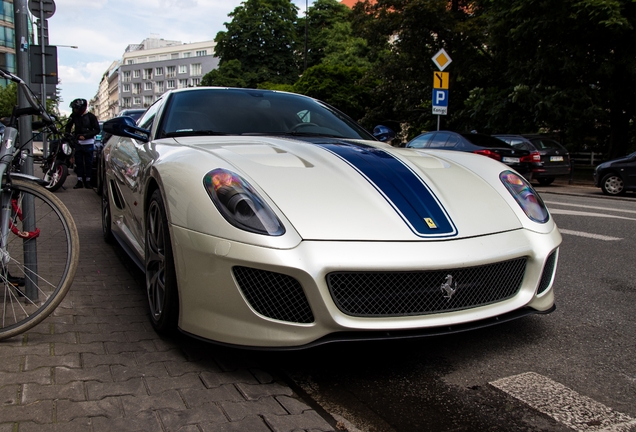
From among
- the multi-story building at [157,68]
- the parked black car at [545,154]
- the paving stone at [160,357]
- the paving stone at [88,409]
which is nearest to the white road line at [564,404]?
the paving stone at [160,357]

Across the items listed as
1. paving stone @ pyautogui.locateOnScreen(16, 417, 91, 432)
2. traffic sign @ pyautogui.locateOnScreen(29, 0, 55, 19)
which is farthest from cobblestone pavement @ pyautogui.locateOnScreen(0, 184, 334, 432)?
traffic sign @ pyautogui.locateOnScreen(29, 0, 55, 19)

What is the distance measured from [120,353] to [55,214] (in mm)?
774

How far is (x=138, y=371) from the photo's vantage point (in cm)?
268

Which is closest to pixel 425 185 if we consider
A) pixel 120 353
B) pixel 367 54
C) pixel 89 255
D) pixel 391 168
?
pixel 391 168

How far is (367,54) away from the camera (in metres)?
50.5

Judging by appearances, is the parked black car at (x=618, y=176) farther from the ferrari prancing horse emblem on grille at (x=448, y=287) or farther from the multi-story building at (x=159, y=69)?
the multi-story building at (x=159, y=69)

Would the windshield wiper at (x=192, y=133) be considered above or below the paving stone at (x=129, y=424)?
above

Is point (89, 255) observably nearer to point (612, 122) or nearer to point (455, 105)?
point (612, 122)

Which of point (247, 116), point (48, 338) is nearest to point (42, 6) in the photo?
point (247, 116)

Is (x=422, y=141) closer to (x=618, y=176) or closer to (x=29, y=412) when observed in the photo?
(x=618, y=176)

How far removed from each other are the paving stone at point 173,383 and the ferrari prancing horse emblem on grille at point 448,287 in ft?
3.56

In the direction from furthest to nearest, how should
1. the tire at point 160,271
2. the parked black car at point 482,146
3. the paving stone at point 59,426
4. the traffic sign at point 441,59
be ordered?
the traffic sign at point 441,59 < the parked black car at point 482,146 < the tire at point 160,271 < the paving stone at point 59,426

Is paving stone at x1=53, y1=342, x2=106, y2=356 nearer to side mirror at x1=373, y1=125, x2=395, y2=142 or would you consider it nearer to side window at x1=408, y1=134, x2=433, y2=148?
side mirror at x1=373, y1=125, x2=395, y2=142

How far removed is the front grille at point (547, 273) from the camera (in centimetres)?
296
